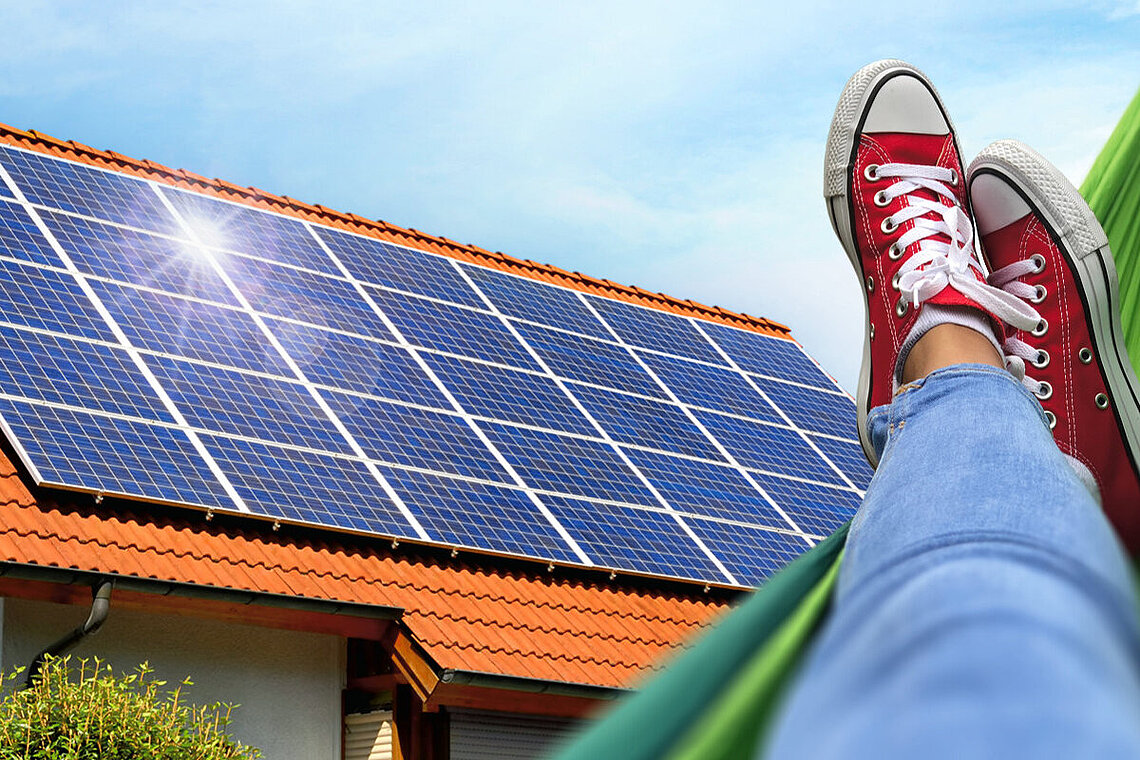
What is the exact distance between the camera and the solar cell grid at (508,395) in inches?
368

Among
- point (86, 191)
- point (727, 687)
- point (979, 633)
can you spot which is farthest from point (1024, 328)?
point (86, 191)

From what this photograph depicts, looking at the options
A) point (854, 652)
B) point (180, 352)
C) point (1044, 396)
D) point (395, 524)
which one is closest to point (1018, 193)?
point (1044, 396)

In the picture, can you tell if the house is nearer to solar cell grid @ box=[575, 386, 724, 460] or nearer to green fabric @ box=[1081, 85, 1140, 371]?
solar cell grid @ box=[575, 386, 724, 460]

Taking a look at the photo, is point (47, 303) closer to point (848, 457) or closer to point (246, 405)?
point (246, 405)

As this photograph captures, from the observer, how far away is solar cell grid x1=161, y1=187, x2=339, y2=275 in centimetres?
999

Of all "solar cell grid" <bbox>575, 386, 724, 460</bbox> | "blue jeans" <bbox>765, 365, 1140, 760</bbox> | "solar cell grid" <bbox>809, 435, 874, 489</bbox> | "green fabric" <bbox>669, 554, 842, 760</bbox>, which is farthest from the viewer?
"solar cell grid" <bbox>809, 435, 874, 489</bbox>

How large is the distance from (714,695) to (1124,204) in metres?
2.50

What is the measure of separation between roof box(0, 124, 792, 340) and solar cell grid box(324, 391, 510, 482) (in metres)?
3.01

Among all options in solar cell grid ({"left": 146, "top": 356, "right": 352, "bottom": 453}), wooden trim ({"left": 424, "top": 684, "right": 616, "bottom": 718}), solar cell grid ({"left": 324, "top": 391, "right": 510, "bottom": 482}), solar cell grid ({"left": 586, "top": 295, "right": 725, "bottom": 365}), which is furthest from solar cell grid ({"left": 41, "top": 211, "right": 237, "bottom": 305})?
solar cell grid ({"left": 586, "top": 295, "right": 725, "bottom": 365})

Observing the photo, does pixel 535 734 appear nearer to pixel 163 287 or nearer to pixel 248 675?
pixel 248 675

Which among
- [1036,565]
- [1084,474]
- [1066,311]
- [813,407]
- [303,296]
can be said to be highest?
[813,407]

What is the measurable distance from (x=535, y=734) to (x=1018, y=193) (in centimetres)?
517

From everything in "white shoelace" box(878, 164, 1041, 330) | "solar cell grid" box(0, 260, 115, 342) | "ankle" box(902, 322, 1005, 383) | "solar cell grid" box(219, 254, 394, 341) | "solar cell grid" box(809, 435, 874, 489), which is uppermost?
"solar cell grid" box(219, 254, 394, 341)

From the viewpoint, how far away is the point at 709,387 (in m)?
11.4
